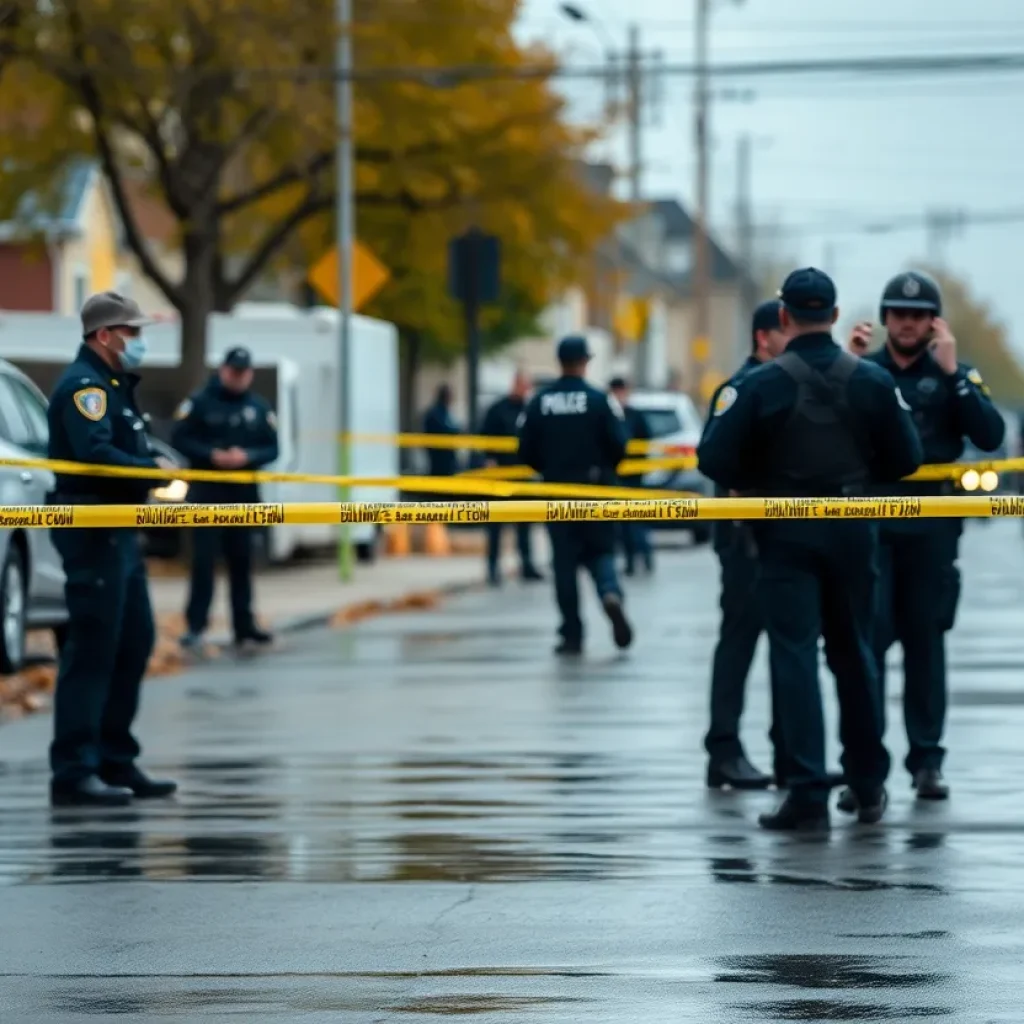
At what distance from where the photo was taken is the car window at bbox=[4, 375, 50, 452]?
17.3m

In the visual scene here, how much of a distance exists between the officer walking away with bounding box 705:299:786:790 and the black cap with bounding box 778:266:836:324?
1.01 metres

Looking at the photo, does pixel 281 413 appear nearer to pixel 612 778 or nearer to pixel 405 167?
pixel 405 167

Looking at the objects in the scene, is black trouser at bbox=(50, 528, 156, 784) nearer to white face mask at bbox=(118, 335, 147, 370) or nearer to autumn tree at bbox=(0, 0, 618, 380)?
white face mask at bbox=(118, 335, 147, 370)

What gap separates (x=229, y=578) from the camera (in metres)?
19.6

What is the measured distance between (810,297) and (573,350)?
7817 mm

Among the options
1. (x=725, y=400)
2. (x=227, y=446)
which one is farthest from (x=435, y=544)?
(x=725, y=400)

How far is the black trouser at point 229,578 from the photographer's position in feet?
64.0

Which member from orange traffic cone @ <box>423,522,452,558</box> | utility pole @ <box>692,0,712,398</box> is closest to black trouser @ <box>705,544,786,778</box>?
orange traffic cone @ <box>423,522,452,558</box>

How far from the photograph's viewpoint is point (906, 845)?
9.95 m

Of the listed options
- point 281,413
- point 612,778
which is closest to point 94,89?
point 281,413

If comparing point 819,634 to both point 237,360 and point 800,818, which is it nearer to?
point 800,818

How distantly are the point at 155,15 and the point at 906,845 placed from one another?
1654cm

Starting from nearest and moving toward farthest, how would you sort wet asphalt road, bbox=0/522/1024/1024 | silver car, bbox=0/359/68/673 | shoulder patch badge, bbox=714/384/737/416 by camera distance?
wet asphalt road, bbox=0/522/1024/1024 < shoulder patch badge, bbox=714/384/737/416 < silver car, bbox=0/359/68/673

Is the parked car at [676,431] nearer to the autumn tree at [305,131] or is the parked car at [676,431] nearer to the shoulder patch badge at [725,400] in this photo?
the autumn tree at [305,131]
